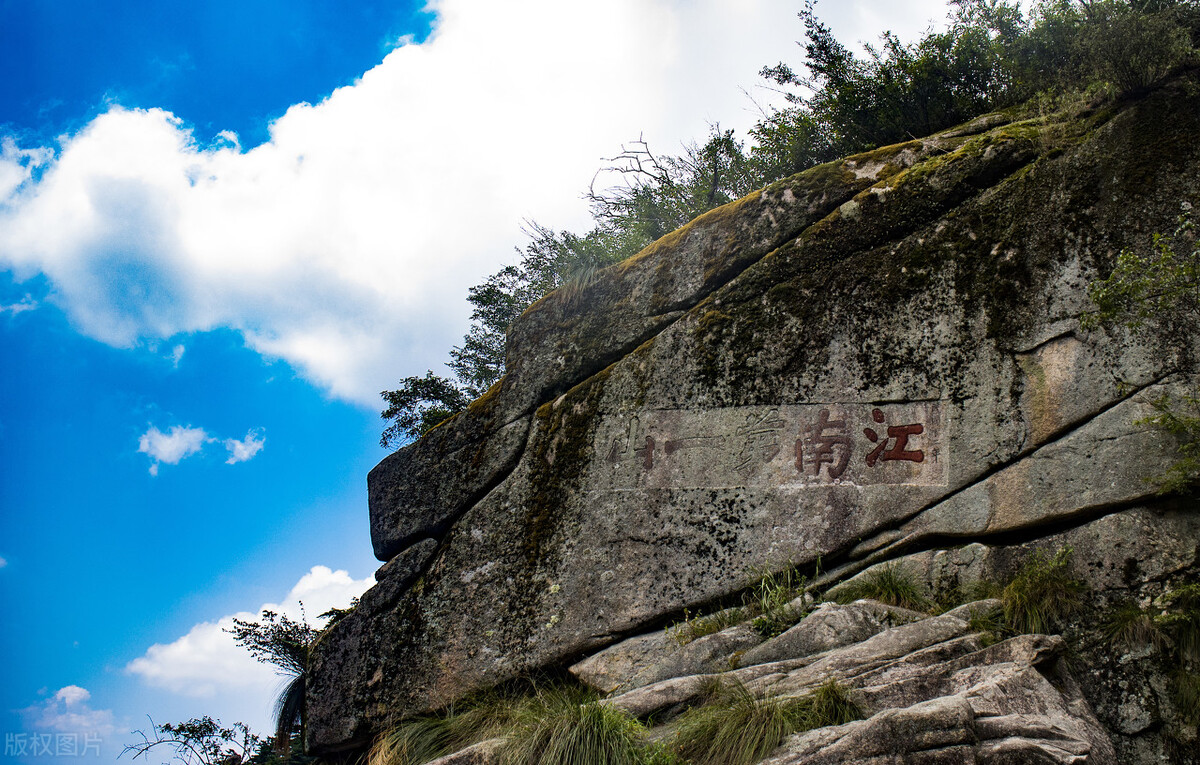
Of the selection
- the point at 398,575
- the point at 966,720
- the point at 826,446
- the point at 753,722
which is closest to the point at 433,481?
the point at 398,575

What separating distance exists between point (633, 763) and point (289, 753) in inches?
292

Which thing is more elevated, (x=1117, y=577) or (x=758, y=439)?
(x=758, y=439)

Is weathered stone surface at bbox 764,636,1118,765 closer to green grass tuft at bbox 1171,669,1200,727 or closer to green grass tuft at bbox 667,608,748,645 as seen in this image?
green grass tuft at bbox 1171,669,1200,727

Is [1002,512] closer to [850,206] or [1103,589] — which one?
[1103,589]

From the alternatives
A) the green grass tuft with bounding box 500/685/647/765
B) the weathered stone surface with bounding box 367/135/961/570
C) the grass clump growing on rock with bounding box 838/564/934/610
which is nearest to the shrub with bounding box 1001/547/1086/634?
the grass clump growing on rock with bounding box 838/564/934/610

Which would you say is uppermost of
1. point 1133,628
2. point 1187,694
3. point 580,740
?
point 580,740

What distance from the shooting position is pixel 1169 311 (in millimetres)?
5195

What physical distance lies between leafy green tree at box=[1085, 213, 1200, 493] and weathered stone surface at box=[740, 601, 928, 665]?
6.35 feet

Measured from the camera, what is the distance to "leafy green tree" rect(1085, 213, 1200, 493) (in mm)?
4684

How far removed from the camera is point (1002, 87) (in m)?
8.31

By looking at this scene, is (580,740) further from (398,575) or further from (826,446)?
(398,575)

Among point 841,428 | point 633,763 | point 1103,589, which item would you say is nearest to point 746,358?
point 841,428

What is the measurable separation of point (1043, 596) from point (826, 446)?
5.95 ft

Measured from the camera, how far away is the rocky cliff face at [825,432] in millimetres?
5176
